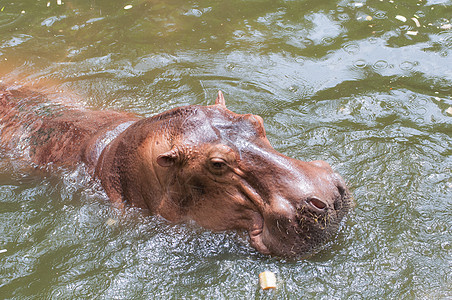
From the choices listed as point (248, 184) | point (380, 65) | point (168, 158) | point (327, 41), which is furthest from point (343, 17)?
point (168, 158)

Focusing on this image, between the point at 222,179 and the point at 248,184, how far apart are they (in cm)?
27

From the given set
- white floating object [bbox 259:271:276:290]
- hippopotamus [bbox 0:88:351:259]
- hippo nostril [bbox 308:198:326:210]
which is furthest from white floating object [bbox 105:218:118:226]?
hippo nostril [bbox 308:198:326:210]

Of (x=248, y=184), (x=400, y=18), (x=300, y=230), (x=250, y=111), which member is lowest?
(x=250, y=111)

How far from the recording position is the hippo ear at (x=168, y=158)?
4410mm

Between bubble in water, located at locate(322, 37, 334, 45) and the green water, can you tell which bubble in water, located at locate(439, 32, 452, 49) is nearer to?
the green water

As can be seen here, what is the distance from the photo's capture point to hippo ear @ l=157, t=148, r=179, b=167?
4410 millimetres

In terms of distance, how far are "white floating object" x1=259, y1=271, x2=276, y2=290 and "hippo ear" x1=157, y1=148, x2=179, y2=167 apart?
4.78 ft

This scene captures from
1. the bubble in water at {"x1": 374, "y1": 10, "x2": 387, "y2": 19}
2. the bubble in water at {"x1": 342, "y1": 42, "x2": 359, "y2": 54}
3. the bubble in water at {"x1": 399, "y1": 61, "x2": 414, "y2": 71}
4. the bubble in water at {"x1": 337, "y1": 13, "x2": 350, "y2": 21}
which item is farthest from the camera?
the bubble in water at {"x1": 337, "y1": 13, "x2": 350, "y2": 21}

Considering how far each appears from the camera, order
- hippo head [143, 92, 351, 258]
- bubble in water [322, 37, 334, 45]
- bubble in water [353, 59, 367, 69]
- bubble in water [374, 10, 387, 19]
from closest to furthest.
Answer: hippo head [143, 92, 351, 258]
bubble in water [353, 59, 367, 69]
bubble in water [322, 37, 334, 45]
bubble in water [374, 10, 387, 19]

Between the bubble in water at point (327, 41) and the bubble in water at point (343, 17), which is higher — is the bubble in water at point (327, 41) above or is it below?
below

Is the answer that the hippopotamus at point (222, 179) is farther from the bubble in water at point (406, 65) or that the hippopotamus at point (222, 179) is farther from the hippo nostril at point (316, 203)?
the bubble in water at point (406, 65)

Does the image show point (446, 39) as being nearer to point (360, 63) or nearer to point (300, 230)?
point (360, 63)

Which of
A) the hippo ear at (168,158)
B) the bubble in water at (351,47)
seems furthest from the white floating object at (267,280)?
the bubble in water at (351,47)

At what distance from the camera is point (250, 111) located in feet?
24.3
